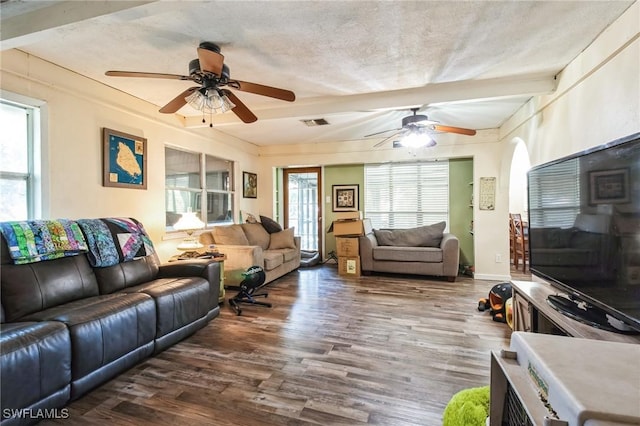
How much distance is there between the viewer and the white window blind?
5.47ft

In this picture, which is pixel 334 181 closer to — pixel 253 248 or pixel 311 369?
pixel 253 248

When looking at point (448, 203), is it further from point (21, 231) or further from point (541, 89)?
point (21, 231)

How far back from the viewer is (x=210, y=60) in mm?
1996

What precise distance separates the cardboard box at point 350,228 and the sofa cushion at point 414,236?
16.4 inches

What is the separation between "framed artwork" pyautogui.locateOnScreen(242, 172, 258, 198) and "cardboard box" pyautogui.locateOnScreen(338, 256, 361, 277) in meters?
2.19

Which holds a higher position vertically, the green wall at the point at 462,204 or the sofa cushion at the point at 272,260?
the green wall at the point at 462,204

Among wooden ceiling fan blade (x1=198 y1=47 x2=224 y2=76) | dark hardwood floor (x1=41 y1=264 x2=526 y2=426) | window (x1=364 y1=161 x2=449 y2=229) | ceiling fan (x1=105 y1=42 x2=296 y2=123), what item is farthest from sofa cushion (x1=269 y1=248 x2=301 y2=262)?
wooden ceiling fan blade (x1=198 y1=47 x2=224 y2=76)

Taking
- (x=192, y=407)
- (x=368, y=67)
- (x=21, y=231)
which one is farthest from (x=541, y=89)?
(x=21, y=231)

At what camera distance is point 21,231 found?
2021 mm

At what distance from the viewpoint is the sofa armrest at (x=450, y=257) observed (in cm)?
454

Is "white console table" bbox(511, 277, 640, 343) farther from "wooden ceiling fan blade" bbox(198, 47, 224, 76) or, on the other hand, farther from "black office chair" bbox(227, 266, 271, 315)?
"wooden ceiling fan blade" bbox(198, 47, 224, 76)

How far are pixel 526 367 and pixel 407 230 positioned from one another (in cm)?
A: 463

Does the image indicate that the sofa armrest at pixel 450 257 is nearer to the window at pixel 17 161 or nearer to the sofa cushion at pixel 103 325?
the sofa cushion at pixel 103 325

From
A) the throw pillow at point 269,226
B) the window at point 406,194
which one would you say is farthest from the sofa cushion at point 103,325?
the window at point 406,194
